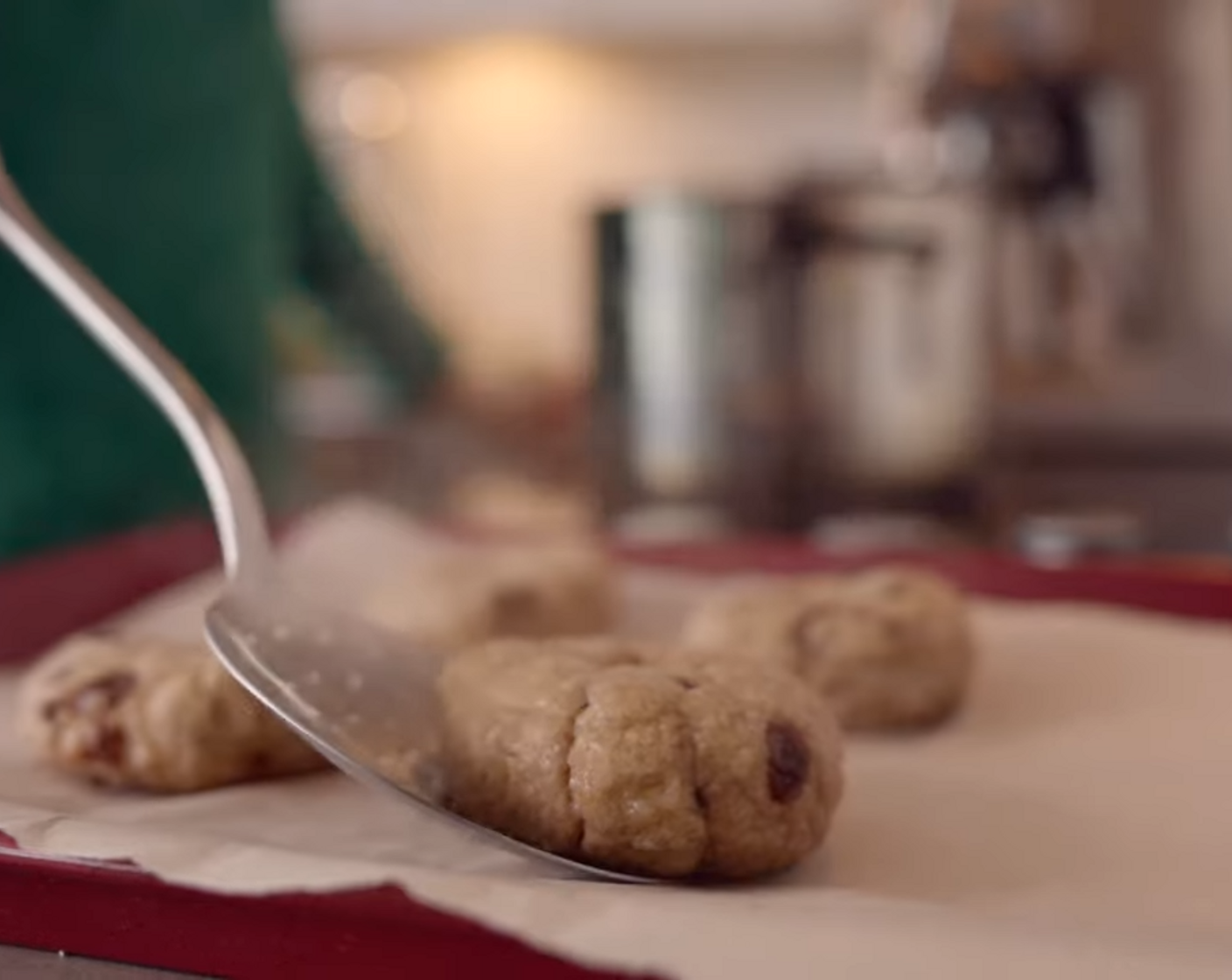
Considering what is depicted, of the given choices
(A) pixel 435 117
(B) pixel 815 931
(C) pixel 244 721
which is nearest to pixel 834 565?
(C) pixel 244 721

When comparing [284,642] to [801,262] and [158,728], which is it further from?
[801,262]

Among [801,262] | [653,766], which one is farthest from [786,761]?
[801,262]

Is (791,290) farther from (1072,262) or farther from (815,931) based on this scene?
(815,931)

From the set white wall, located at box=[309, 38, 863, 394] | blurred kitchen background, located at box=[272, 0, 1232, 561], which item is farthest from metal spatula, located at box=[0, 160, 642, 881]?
white wall, located at box=[309, 38, 863, 394]

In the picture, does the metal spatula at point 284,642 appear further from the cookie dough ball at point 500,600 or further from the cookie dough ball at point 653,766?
the cookie dough ball at point 500,600

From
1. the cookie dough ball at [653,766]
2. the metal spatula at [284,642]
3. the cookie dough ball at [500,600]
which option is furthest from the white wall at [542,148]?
the cookie dough ball at [653,766]

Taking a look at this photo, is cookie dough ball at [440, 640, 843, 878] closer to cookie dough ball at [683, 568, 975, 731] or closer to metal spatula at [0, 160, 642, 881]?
metal spatula at [0, 160, 642, 881]

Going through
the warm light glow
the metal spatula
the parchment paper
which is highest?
the warm light glow
